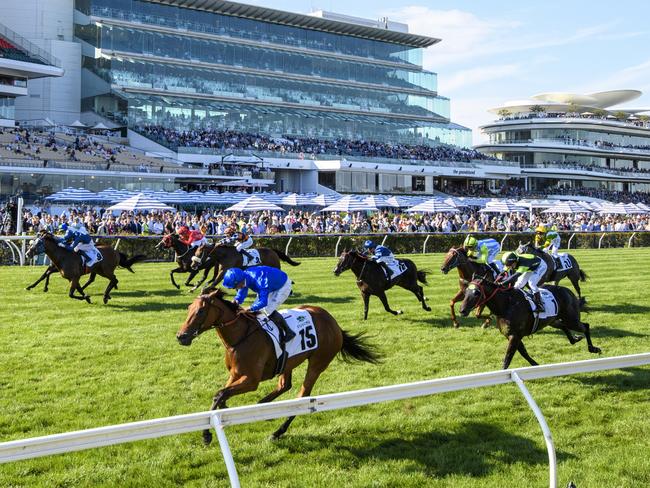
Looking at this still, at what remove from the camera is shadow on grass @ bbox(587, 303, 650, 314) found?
1088 cm

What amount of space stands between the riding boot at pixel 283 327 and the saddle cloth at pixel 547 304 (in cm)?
299

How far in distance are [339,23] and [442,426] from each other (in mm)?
60967

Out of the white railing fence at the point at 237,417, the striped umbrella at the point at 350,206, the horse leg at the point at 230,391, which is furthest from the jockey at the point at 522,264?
the striped umbrella at the point at 350,206

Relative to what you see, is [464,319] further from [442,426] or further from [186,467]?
[186,467]

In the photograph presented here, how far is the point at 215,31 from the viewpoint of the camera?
56.8 meters

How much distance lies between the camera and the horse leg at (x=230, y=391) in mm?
4992

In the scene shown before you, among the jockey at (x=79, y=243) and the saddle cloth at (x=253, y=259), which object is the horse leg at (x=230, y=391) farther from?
the jockey at (x=79, y=243)

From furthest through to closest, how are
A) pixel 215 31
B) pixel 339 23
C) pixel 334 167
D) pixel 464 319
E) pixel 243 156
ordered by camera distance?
pixel 339 23 < pixel 215 31 < pixel 334 167 < pixel 243 156 < pixel 464 319

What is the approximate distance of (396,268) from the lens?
1054cm

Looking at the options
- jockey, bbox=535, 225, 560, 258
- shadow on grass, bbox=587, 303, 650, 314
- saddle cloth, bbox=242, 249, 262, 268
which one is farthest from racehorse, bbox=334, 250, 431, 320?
shadow on grass, bbox=587, 303, 650, 314

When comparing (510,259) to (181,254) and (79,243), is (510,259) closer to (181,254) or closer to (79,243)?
(79,243)

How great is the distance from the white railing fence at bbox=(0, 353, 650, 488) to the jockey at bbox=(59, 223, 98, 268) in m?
8.27

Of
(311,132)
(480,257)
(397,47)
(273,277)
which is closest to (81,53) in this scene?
(311,132)

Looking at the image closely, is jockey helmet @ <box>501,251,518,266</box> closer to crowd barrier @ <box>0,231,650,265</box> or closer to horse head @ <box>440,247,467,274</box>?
horse head @ <box>440,247,467,274</box>
